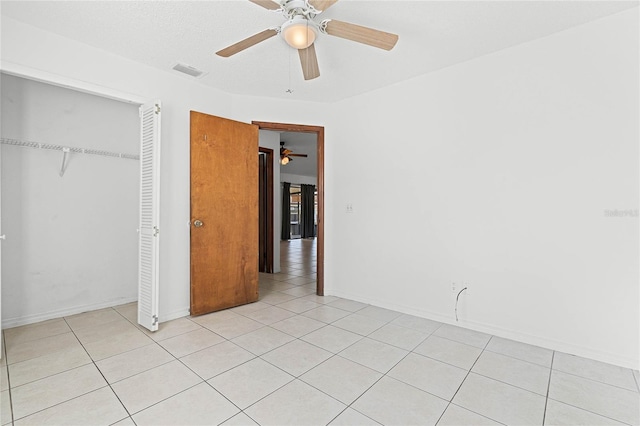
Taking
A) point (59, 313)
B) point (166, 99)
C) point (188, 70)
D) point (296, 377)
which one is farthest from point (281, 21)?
point (59, 313)

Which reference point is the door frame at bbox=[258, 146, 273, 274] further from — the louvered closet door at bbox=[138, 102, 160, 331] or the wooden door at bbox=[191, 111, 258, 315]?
the louvered closet door at bbox=[138, 102, 160, 331]

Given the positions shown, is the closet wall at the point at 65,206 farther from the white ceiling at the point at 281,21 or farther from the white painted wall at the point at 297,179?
the white painted wall at the point at 297,179

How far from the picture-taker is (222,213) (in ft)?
10.9

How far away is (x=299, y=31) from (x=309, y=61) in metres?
0.32

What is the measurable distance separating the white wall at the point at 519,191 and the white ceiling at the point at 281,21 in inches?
10.6

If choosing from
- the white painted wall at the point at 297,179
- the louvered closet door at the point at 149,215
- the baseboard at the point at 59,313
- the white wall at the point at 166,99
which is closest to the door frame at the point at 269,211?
the white wall at the point at 166,99

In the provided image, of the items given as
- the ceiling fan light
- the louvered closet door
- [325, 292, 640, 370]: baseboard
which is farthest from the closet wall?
[325, 292, 640, 370]: baseboard

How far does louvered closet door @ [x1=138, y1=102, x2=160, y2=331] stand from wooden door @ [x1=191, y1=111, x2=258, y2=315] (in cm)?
40

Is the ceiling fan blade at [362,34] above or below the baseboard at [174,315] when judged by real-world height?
above

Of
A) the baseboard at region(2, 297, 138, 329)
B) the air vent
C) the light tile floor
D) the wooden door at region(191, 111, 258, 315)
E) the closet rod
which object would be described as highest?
the air vent

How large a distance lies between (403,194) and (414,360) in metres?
1.71

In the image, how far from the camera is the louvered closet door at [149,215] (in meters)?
2.73

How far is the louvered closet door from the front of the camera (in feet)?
8.96

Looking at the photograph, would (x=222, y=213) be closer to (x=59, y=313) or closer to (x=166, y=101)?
(x=166, y=101)
